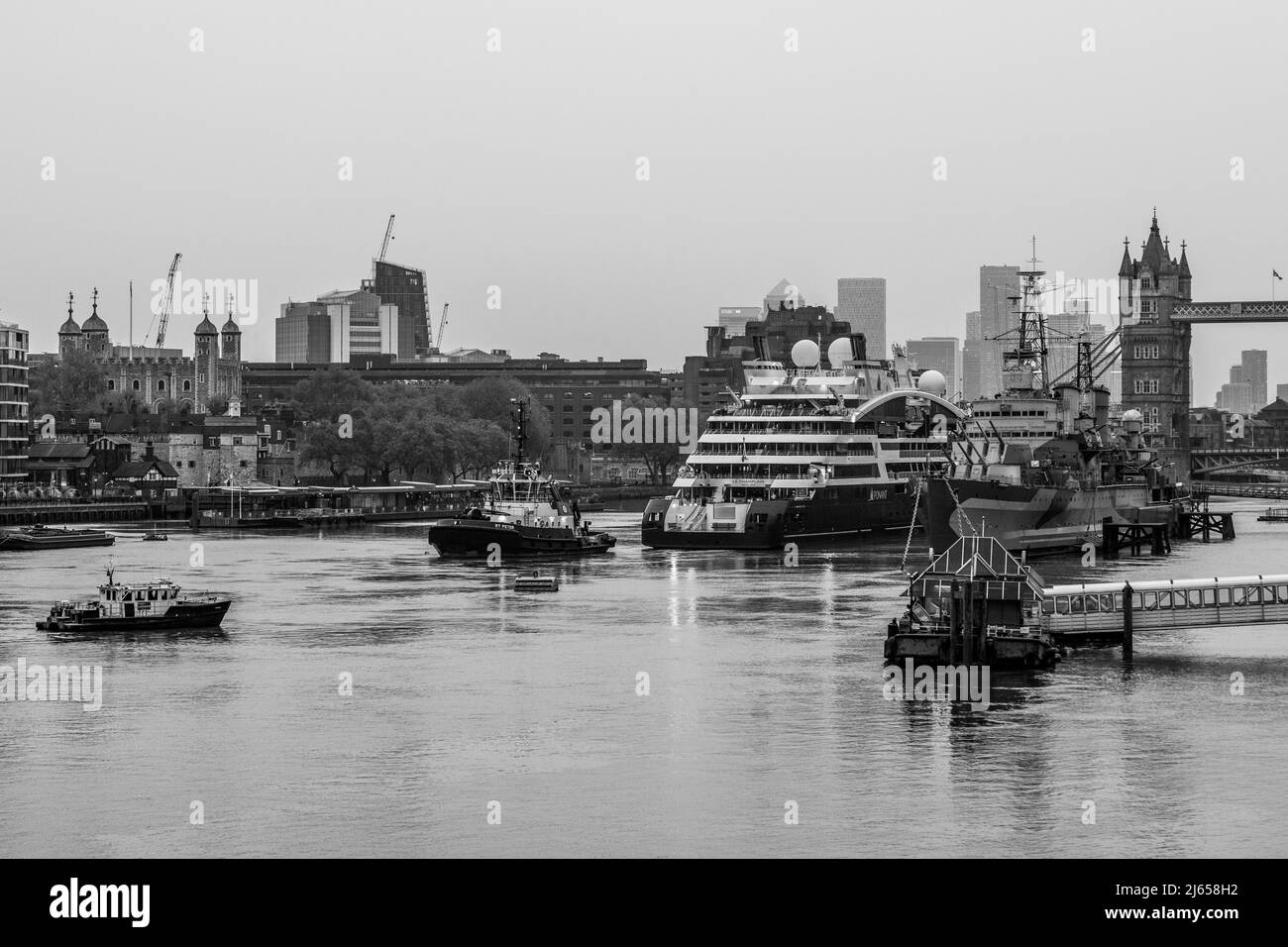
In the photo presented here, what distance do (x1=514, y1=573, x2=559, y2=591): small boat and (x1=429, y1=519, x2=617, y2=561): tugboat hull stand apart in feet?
54.3

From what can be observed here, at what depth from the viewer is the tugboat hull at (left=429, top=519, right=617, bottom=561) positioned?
100 m

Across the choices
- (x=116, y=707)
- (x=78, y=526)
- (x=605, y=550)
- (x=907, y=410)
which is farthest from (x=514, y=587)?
(x=78, y=526)

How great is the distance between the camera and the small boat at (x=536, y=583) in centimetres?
7975

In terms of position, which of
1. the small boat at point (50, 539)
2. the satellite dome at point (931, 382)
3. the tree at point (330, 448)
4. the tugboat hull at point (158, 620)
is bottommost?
the tugboat hull at point (158, 620)

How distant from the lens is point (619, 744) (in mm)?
43031

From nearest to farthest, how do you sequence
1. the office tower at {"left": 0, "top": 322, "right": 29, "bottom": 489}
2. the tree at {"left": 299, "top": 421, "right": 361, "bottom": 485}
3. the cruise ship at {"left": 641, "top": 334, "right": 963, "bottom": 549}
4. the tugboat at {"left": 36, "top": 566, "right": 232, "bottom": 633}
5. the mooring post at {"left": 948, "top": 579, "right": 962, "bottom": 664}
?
1. the mooring post at {"left": 948, "top": 579, "right": 962, "bottom": 664}
2. the tugboat at {"left": 36, "top": 566, "right": 232, "bottom": 633}
3. the cruise ship at {"left": 641, "top": 334, "right": 963, "bottom": 549}
4. the office tower at {"left": 0, "top": 322, "right": 29, "bottom": 489}
5. the tree at {"left": 299, "top": 421, "right": 361, "bottom": 485}

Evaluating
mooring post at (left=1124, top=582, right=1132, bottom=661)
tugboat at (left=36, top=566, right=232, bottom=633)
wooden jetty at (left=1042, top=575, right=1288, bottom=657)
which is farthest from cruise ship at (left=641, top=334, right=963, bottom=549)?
mooring post at (left=1124, top=582, right=1132, bottom=661)

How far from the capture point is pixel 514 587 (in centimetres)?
8112

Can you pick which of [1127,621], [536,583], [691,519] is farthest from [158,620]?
[691,519]

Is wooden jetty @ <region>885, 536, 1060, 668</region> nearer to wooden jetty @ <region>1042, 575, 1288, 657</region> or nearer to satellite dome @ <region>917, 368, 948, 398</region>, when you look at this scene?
wooden jetty @ <region>1042, 575, 1288, 657</region>

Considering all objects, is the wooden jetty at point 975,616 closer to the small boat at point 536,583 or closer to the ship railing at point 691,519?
the small boat at point 536,583

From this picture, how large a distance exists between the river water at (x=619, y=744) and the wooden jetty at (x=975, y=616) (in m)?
1.19

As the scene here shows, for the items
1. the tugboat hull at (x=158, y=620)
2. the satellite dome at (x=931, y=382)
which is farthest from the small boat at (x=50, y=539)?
the satellite dome at (x=931, y=382)

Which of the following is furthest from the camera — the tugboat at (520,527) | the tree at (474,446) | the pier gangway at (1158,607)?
the tree at (474,446)
